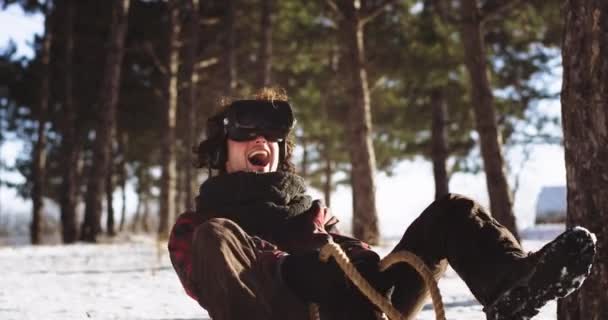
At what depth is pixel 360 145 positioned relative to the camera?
343 inches

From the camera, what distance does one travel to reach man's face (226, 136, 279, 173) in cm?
281

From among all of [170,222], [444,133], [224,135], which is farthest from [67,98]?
[224,135]

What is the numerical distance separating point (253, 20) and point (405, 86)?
4975 mm

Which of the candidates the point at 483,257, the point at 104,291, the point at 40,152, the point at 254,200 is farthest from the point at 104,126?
the point at 483,257

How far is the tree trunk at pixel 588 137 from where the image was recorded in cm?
261

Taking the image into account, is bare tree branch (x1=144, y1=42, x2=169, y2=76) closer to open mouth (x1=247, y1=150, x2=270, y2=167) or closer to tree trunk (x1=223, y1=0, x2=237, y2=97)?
tree trunk (x1=223, y1=0, x2=237, y2=97)

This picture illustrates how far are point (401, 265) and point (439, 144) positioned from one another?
489 inches

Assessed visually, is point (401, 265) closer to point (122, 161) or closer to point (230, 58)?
point (230, 58)

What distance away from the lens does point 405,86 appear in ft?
51.9

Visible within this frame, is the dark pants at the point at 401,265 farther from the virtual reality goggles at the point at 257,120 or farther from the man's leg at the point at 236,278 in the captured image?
the virtual reality goggles at the point at 257,120

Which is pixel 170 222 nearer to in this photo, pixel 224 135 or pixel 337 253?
pixel 224 135

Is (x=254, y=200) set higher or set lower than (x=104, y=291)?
higher

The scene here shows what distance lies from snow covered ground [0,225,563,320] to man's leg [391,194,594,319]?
199 cm

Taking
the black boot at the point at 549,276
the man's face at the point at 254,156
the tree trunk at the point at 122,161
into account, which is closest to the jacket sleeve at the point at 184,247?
the man's face at the point at 254,156
